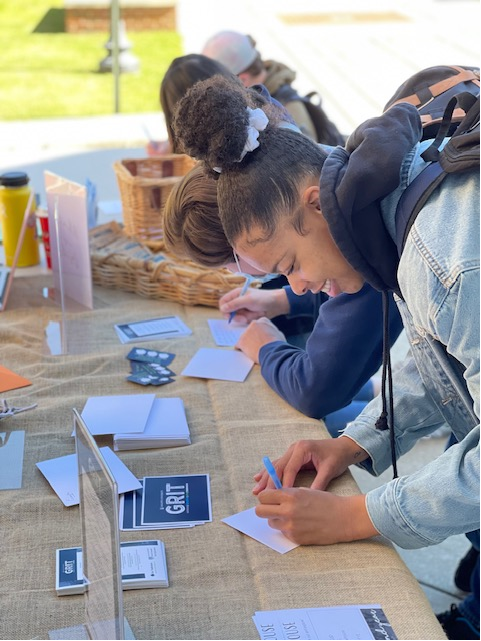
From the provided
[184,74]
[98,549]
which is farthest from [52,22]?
[98,549]

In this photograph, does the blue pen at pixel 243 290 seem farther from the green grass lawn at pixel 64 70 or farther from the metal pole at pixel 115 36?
the green grass lawn at pixel 64 70

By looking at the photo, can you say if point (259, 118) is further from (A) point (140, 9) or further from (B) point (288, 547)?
(A) point (140, 9)

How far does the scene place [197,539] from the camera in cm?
125

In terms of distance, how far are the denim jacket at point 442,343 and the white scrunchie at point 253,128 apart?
201 millimetres

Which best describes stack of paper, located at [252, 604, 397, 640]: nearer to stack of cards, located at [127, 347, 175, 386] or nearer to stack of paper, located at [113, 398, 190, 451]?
stack of paper, located at [113, 398, 190, 451]

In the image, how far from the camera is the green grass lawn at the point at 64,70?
23.9ft

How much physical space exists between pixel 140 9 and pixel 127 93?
2.10 meters

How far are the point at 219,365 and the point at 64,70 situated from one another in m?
7.28

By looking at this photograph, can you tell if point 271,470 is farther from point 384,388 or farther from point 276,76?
point 276,76

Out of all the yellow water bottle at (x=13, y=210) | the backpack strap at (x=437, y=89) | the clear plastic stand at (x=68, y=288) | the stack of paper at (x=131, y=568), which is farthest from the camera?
the yellow water bottle at (x=13, y=210)

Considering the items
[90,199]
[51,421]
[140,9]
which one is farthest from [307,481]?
[140,9]

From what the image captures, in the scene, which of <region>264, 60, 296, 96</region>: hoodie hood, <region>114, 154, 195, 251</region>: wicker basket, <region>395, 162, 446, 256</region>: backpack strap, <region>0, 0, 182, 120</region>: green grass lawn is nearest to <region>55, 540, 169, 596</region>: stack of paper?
<region>395, 162, 446, 256</region>: backpack strap

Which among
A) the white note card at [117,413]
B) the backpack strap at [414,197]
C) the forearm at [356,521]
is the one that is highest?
the backpack strap at [414,197]

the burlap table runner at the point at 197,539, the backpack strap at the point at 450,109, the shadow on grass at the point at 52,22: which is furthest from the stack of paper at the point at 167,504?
the shadow on grass at the point at 52,22
